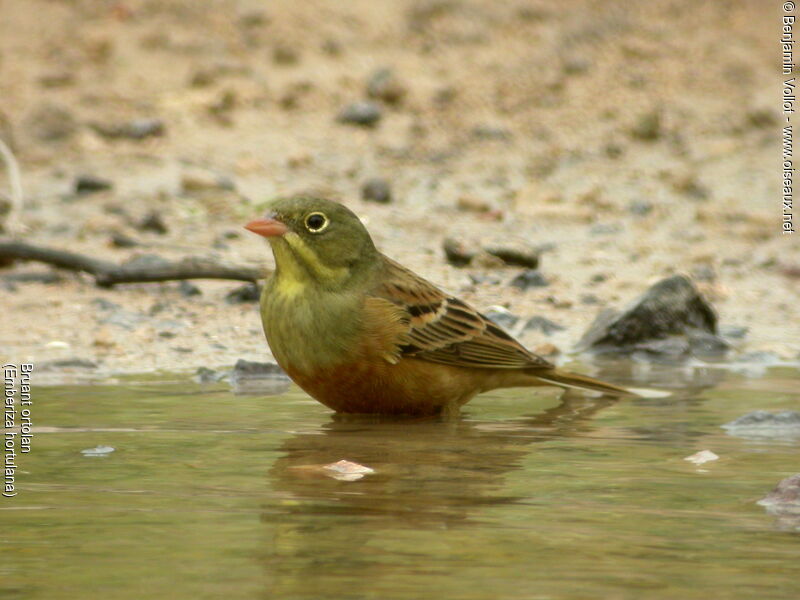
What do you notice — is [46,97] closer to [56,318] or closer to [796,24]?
[56,318]

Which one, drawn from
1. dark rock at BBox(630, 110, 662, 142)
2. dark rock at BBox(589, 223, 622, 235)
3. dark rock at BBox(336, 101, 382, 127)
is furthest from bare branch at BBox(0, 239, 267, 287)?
dark rock at BBox(630, 110, 662, 142)

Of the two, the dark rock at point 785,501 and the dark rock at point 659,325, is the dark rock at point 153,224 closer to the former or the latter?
the dark rock at point 659,325

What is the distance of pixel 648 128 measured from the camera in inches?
504

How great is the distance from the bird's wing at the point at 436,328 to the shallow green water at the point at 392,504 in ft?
0.77

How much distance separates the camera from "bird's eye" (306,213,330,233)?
611 cm

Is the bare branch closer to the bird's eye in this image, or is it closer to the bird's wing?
the bird's wing

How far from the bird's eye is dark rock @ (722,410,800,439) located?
1.73 meters

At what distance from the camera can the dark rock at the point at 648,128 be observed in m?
12.8

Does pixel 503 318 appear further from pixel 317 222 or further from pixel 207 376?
pixel 317 222

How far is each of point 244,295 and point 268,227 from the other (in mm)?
2626

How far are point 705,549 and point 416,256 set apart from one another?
607 cm

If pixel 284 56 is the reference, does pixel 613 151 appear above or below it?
below

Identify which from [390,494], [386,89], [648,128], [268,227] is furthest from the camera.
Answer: [386,89]

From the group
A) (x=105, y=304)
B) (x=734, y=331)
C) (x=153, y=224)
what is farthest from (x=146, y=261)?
(x=734, y=331)
